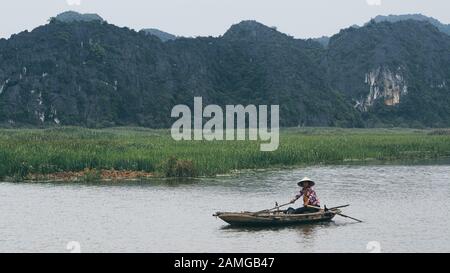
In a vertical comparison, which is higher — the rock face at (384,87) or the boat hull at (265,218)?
the rock face at (384,87)

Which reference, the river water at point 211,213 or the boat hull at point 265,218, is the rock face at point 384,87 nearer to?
the river water at point 211,213

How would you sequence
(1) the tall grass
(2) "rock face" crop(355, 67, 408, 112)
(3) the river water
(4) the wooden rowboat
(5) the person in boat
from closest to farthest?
1. (3) the river water
2. (4) the wooden rowboat
3. (5) the person in boat
4. (1) the tall grass
5. (2) "rock face" crop(355, 67, 408, 112)

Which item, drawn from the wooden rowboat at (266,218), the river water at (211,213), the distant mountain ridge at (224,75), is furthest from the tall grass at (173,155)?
the distant mountain ridge at (224,75)

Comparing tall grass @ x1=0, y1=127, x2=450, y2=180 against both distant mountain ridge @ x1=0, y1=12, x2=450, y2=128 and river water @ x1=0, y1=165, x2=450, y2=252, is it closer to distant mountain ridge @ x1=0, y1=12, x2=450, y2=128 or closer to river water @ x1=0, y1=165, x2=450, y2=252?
river water @ x1=0, y1=165, x2=450, y2=252

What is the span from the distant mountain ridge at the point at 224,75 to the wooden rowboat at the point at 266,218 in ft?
215

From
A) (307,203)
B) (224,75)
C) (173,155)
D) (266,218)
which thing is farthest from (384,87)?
(266,218)

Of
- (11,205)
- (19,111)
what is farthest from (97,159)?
(19,111)

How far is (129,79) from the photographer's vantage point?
97.9 meters

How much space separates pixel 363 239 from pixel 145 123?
7116 cm

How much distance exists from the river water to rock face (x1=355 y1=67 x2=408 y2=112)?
282ft

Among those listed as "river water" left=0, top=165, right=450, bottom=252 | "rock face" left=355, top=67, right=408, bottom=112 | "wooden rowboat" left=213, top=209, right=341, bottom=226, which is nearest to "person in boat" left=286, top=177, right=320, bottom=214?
"wooden rowboat" left=213, top=209, right=341, bottom=226

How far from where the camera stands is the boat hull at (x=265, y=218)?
23484 millimetres

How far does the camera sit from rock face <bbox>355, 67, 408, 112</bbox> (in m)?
124
